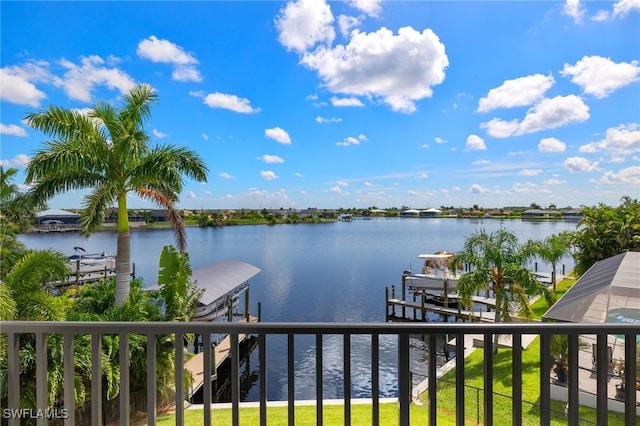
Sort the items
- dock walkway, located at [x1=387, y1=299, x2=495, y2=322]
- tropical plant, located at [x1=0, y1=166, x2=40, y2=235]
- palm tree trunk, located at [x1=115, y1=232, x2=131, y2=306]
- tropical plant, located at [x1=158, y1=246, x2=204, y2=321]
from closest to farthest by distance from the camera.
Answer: palm tree trunk, located at [x1=115, y1=232, x2=131, y2=306], tropical plant, located at [x1=158, y1=246, x2=204, y2=321], tropical plant, located at [x1=0, y1=166, x2=40, y2=235], dock walkway, located at [x1=387, y1=299, x2=495, y2=322]

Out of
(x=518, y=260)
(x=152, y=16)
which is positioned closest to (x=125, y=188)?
(x=152, y=16)

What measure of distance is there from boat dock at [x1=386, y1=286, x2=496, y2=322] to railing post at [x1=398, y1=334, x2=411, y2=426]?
50.3 ft

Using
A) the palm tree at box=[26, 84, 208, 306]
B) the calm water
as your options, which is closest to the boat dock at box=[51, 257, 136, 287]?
the calm water

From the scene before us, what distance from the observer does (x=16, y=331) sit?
1473 millimetres

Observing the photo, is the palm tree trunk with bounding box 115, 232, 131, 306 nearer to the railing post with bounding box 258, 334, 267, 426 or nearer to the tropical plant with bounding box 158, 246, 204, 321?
the tropical plant with bounding box 158, 246, 204, 321

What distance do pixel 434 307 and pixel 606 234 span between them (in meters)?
11.4

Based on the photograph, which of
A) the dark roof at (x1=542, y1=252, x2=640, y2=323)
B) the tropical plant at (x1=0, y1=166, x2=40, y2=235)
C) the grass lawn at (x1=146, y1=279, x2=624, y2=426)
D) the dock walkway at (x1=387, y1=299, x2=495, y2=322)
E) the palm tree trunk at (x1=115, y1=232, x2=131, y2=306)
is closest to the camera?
the grass lawn at (x1=146, y1=279, x2=624, y2=426)

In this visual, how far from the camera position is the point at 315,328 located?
4.75ft

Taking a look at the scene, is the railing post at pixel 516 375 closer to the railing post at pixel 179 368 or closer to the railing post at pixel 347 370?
the railing post at pixel 347 370

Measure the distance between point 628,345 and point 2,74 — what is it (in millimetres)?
6843

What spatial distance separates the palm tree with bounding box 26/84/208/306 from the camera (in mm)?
7082

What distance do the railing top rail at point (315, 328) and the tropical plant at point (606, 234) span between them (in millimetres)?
22308

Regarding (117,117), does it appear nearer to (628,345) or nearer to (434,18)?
(434,18)

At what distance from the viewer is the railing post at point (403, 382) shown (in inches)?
59.4
